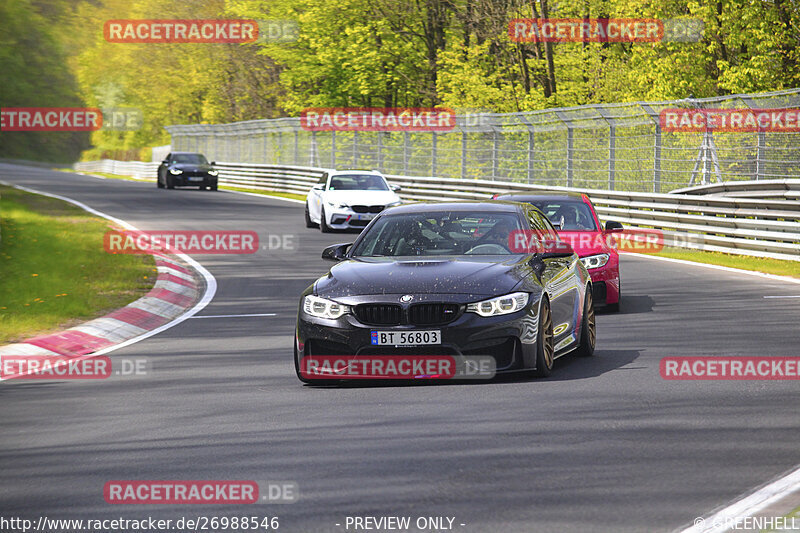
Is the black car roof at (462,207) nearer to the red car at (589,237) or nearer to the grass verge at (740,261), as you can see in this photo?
the red car at (589,237)

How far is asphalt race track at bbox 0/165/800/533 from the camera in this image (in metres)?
5.87

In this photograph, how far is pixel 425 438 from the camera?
24.2ft

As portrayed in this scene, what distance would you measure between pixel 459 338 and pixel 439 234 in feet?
5.47

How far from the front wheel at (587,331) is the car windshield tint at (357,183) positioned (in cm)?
1986

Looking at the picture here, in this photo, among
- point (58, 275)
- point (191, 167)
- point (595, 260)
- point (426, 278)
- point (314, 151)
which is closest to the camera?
point (426, 278)

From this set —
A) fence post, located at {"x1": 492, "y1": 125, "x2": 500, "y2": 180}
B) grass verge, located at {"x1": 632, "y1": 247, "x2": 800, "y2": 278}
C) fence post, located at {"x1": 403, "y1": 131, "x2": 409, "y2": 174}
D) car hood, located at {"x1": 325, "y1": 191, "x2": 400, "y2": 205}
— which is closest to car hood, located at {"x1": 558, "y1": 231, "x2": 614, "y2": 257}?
grass verge, located at {"x1": 632, "y1": 247, "x2": 800, "y2": 278}

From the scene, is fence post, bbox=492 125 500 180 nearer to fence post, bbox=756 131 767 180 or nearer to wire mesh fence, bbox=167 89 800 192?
wire mesh fence, bbox=167 89 800 192

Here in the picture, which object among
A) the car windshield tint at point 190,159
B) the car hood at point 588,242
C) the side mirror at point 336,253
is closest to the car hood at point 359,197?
the car hood at point 588,242

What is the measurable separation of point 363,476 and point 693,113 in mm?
21810

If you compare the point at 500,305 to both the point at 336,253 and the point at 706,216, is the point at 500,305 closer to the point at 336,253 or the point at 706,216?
the point at 336,253

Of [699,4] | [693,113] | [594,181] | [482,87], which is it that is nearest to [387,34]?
[482,87]

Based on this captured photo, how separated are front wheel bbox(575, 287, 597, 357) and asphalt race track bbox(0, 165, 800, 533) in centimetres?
27

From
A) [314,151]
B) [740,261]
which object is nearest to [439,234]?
[740,261]

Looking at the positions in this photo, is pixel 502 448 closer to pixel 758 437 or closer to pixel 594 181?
pixel 758 437
